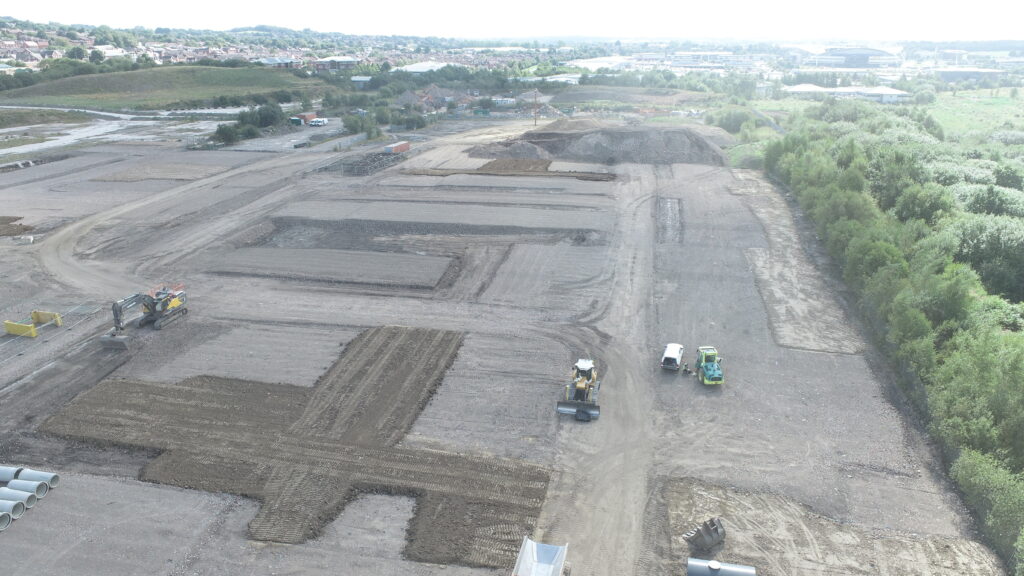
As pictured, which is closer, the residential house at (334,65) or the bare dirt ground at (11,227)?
the bare dirt ground at (11,227)

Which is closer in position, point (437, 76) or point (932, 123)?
point (932, 123)

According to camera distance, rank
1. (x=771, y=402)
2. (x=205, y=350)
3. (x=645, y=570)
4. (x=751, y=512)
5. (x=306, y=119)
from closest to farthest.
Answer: (x=645, y=570) → (x=751, y=512) → (x=771, y=402) → (x=205, y=350) → (x=306, y=119)

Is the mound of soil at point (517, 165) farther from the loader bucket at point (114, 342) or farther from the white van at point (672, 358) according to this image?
the loader bucket at point (114, 342)

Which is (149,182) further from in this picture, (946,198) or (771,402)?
(946,198)

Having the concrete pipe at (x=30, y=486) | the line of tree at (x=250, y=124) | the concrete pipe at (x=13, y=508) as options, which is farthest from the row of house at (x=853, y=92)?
the concrete pipe at (x=13, y=508)

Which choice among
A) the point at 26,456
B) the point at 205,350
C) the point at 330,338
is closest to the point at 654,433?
the point at 330,338

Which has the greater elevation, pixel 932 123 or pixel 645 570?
pixel 932 123
